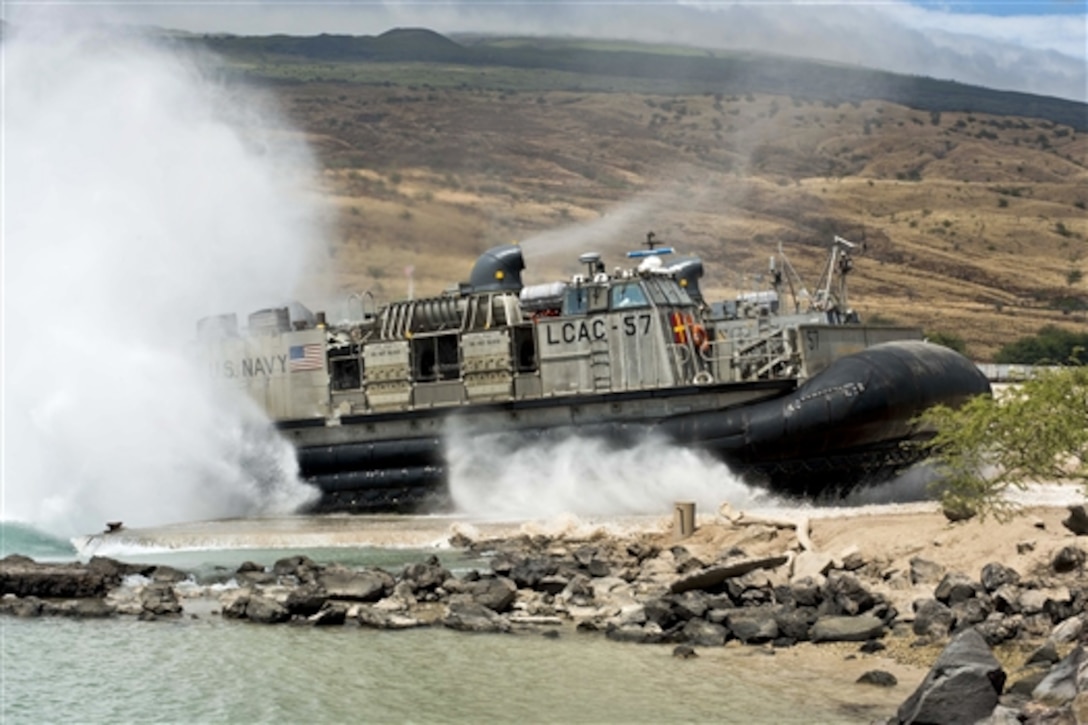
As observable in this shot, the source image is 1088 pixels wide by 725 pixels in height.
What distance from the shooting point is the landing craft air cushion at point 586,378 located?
24.5m

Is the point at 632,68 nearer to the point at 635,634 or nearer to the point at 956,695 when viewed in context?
the point at 635,634

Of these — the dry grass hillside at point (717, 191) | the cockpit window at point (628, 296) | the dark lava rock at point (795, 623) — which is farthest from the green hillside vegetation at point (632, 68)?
the dark lava rock at point (795, 623)

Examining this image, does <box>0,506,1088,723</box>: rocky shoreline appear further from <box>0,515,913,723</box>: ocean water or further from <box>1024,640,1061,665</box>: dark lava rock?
<box>0,515,913,723</box>: ocean water

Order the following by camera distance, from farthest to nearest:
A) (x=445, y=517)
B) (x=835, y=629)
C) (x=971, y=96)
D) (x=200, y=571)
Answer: (x=971, y=96)
(x=445, y=517)
(x=200, y=571)
(x=835, y=629)

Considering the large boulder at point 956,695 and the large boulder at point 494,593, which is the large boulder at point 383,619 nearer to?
the large boulder at point 494,593

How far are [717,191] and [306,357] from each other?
1682 inches

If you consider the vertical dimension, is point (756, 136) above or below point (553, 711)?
above

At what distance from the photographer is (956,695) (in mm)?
10820

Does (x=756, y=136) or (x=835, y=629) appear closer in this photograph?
(x=835, y=629)

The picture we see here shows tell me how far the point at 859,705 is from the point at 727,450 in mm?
12388

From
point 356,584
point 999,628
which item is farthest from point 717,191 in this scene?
point 999,628

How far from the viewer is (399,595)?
17844 mm

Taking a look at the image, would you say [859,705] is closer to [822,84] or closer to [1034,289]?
[1034,289]

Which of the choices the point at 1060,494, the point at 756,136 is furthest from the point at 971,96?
the point at 1060,494
